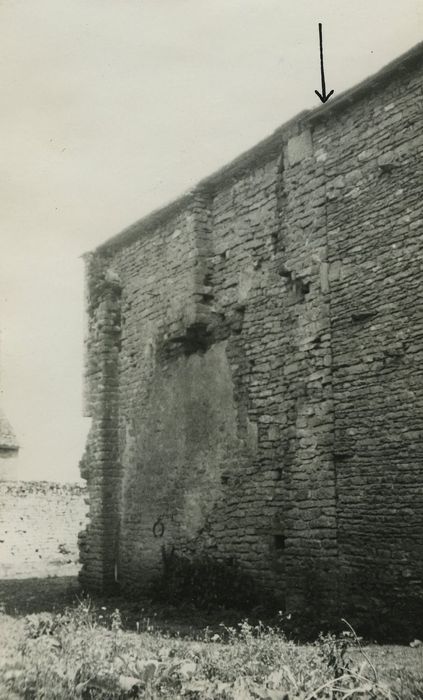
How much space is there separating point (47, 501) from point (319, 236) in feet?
40.8

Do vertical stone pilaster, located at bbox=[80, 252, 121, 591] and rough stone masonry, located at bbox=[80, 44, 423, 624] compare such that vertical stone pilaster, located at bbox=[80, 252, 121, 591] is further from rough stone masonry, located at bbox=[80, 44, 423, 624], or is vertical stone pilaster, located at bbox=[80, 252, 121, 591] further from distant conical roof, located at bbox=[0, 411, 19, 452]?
distant conical roof, located at bbox=[0, 411, 19, 452]

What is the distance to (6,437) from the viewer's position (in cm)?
2688

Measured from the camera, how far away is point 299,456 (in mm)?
7840

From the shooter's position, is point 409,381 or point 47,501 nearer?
point 409,381

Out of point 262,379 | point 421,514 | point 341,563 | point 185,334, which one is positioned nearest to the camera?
point 421,514

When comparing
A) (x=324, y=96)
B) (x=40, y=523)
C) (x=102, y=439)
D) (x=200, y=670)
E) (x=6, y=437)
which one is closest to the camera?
(x=200, y=670)

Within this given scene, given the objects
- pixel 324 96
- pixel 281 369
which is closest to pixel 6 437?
pixel 281 369

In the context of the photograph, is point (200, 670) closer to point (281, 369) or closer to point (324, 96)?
point (281, 369)

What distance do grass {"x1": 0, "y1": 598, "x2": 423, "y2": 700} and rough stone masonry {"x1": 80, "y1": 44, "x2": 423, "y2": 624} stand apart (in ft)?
4.71

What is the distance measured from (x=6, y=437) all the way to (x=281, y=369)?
20.6 m

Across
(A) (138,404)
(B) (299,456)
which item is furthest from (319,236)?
(A) (138,404)

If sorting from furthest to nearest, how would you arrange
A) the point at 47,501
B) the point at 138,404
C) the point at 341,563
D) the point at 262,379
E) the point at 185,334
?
the point at 47,501
the point at 138,404
the point at 185,334
the point at 262,379
the point at 341,563

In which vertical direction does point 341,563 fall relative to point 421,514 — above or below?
below

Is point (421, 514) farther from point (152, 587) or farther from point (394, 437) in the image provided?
point (152, 587)
